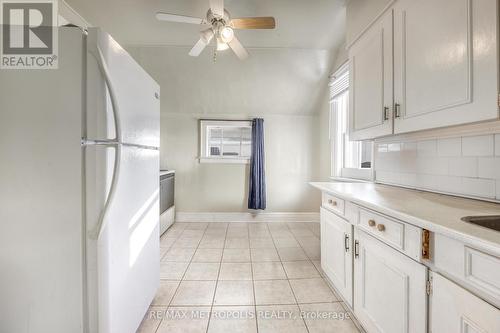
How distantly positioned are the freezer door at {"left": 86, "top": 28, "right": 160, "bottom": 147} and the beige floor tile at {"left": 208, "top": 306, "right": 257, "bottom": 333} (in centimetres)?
132

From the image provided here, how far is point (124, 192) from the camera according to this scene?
1219mm

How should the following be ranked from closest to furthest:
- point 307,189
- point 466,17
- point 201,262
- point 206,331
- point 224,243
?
point 466,17 → point 206,331 → point 201,262 → point 224,243 → point 307,189

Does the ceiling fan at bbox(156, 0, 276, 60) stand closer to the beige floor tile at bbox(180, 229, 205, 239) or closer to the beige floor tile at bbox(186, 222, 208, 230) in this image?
the beige floor tile at bbox(180, 229, 205, 239)

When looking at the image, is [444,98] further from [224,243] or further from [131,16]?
[131,16]

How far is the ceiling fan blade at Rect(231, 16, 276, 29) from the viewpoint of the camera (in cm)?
197

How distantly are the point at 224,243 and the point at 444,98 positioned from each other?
2.71m

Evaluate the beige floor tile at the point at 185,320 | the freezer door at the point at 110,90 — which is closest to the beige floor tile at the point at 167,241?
the beige floor tile at the point at 185,320

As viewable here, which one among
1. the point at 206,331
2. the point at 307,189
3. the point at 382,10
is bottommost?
the point at 206,331

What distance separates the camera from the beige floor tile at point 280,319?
1515mm

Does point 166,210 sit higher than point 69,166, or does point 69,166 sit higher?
point 69,166

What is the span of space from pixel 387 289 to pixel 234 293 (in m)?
1.21

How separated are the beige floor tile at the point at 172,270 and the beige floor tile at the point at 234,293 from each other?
451mm

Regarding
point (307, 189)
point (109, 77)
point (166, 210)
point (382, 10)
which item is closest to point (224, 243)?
point (166, 210)

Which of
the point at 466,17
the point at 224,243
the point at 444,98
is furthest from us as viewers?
the point at 224,243
